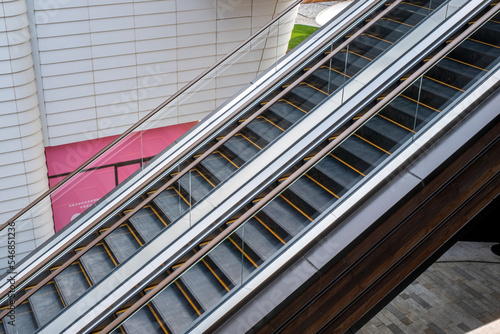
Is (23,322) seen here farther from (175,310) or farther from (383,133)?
(383,133)

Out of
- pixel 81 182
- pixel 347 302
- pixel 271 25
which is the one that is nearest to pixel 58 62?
pixel 81 182

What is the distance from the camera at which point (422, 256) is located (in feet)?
15.6

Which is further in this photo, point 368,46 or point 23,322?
point 368,46

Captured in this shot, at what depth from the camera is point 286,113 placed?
628 cm

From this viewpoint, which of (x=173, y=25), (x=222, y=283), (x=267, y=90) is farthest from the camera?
(x=173, y=25)

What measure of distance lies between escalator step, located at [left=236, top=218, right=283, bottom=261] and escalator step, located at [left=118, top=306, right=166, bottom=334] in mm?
879

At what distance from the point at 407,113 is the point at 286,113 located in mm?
1691

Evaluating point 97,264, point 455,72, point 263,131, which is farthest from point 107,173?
point 455,72

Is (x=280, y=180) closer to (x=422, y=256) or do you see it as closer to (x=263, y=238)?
(x=263, y=238)

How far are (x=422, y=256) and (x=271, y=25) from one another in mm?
3872

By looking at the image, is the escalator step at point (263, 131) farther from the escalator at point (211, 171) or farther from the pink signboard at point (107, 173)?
the pink signboard at point (107, 173)

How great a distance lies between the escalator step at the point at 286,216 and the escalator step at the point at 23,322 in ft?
8.23

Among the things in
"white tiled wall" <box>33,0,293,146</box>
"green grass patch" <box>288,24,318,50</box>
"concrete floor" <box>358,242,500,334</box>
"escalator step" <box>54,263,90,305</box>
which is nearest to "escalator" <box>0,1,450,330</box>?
"escalator step" <box>54,263,90,305</box>

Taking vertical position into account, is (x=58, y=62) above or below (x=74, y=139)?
above
